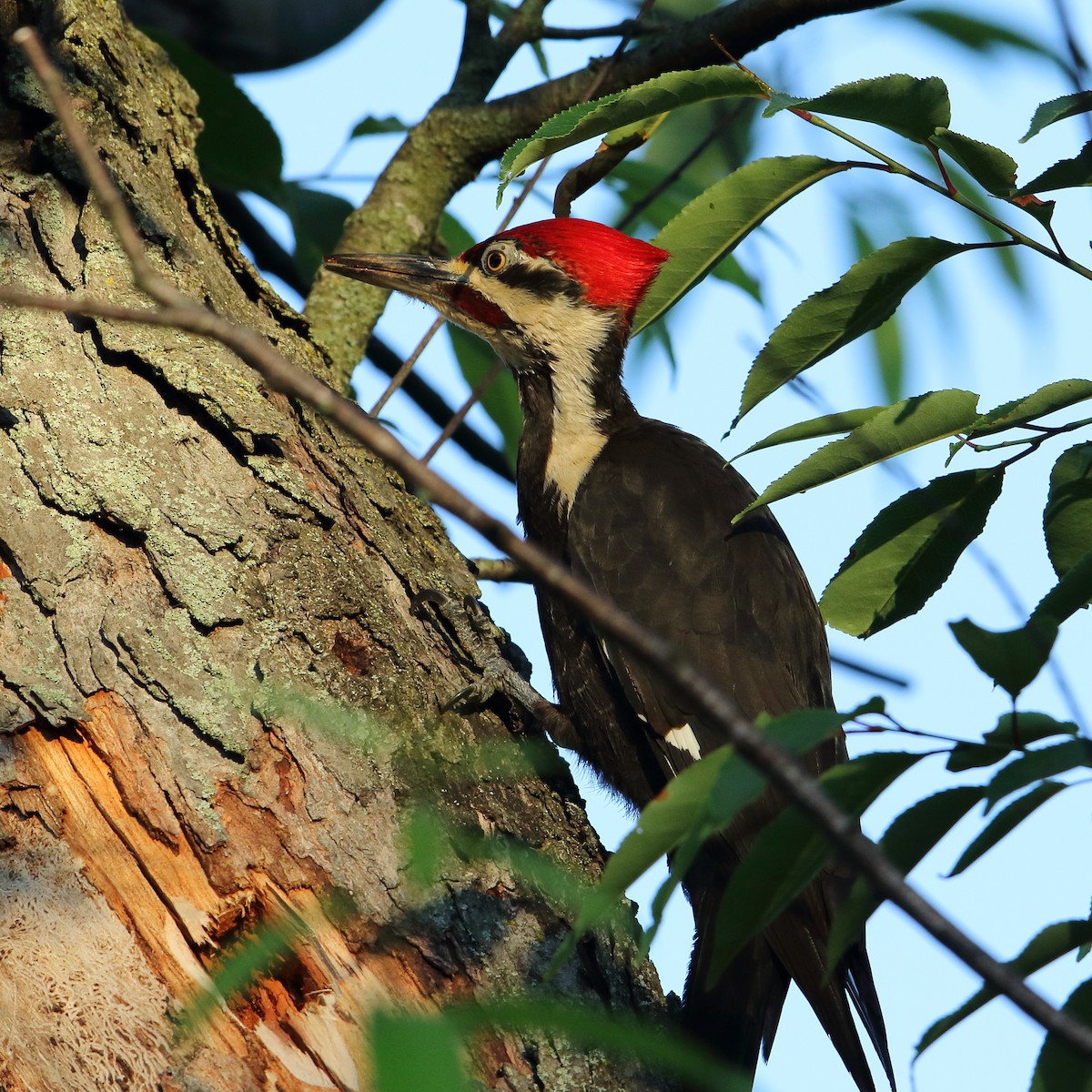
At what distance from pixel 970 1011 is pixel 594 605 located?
52cm

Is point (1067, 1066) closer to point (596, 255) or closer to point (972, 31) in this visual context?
point (972, 31)

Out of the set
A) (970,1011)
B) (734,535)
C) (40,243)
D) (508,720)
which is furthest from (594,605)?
(734,535)

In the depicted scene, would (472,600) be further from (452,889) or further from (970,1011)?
(970,1011)

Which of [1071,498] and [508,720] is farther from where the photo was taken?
[508,720]

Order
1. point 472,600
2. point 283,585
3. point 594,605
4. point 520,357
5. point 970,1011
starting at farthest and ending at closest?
Result: 1. point 520,357
2. point 472,600
3. point 283,585
4. point 970,1011
5. point 594,605

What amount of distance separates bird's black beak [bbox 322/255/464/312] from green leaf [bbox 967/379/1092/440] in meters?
1.55

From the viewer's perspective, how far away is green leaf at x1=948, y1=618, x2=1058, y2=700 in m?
0.99

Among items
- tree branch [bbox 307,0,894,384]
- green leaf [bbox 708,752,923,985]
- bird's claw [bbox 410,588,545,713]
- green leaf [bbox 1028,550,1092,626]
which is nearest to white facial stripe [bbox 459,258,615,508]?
tree branch [bbox 307,0,894,384]

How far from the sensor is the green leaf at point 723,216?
1.46m

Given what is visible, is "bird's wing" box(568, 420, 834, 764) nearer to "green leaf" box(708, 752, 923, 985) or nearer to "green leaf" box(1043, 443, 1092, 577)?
"green leaf" box(1043, 443, 1092, 577)

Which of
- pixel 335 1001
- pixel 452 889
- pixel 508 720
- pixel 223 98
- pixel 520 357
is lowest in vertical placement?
pixel 335 1001

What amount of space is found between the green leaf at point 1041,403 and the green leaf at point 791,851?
46 cm

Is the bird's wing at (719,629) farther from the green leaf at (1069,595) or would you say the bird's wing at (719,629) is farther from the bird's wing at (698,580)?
the green leaf at (1069,595)

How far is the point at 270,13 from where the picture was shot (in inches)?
126
